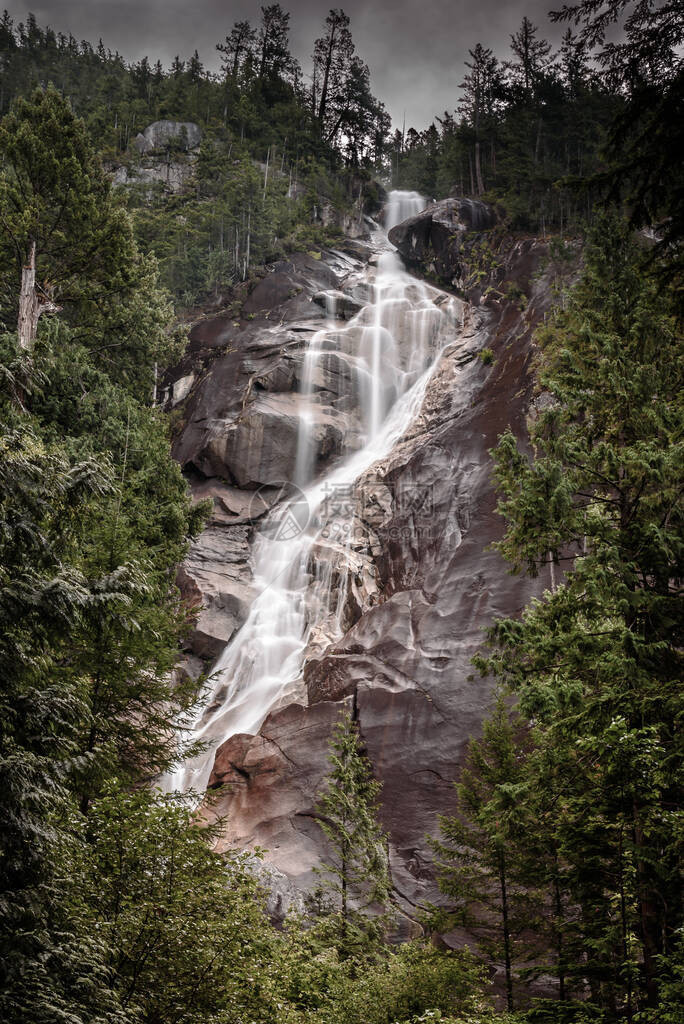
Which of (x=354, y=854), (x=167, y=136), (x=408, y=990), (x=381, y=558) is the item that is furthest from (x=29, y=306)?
(x=167, y=136)

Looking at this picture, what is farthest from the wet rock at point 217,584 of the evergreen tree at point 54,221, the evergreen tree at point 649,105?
the evergreen tree at point 649,105

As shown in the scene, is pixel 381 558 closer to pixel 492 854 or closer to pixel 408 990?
pixel 492 854

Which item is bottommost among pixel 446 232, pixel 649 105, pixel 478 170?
pixel 649 105

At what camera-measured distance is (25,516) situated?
22.6 ft

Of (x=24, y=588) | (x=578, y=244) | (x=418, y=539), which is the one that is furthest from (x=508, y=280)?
(x=24, y=588)

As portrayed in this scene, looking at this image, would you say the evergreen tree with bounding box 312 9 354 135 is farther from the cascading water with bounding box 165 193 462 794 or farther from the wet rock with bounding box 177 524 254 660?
the wet rock with bounding box 177 524 254 660

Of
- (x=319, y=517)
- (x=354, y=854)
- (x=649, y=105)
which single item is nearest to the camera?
(x=649, y=105)

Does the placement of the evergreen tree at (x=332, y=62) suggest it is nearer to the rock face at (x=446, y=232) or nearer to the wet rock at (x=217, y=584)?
the rock face at (x=446, y=232)

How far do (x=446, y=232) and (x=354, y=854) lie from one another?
43.1 meters

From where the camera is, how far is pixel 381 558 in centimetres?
2614

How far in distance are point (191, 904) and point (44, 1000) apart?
1.80 m

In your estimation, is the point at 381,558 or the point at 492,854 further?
the point at 381,558

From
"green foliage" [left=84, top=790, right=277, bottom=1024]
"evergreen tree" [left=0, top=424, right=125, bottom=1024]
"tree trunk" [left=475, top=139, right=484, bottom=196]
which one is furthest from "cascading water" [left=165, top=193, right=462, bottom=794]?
"evergreen tree" [left=0, top=424, right=125, bottom=1024]

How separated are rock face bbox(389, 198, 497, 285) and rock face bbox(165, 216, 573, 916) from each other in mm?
5907
